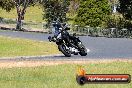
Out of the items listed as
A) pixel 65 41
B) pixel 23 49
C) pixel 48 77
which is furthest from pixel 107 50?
pixel 48 77

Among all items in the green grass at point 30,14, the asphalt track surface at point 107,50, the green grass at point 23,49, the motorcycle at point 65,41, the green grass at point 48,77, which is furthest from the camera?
the green grass at point 30,14

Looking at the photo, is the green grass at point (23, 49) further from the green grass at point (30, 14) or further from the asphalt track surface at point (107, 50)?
the green grass at point (30, 14)

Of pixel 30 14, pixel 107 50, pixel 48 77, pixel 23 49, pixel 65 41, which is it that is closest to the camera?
pixel 48 77

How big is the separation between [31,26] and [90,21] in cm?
1185

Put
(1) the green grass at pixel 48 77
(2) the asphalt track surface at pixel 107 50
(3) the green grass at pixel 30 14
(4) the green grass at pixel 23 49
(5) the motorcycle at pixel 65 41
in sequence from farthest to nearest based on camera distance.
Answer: (3) the green grass at pixel 30 14
(4) the green grass at pixel 23 49
(2) the asphalt track surface at pixel 107 50
(5) the motorcycle at pixel 65 41
(1) the green grass at pixel 48 77

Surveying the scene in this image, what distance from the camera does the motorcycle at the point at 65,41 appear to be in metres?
23.2

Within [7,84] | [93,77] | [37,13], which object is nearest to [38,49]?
[7,84]

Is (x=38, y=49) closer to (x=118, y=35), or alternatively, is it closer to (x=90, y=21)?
(x=118, y=35)

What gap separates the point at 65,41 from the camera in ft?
77.4

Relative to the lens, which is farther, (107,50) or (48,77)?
(107,50)

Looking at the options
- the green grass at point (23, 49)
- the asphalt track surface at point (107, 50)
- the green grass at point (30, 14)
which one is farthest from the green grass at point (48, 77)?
the green grass at point (30, 14)

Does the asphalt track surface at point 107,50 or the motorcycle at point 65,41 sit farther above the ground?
the motorcycle at point 65,41

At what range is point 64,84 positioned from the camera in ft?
40.6

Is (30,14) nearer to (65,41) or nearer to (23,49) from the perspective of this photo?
(23,49)
